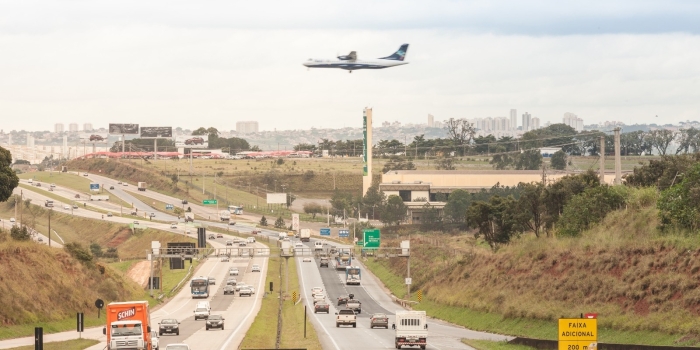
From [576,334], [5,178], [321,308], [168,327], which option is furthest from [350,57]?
[576,334]

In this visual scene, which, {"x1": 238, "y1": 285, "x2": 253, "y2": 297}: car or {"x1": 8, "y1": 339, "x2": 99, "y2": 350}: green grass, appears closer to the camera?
{"x1": 8, "y1": 339, "x2": 99, "y2": 350}: green grass

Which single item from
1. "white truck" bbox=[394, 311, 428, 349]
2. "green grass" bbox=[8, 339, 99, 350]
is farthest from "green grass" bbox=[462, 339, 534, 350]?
"green grass" bbox=[8, 339, 99, 350]

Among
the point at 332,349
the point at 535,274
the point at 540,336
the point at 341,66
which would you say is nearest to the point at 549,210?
the point at 535,274

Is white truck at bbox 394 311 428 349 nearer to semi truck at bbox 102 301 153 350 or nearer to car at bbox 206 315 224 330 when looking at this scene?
semi truck at bbox 102 301 153 350

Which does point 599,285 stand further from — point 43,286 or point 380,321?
point 43,286

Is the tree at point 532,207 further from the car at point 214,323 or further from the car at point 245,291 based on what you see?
the car at point 214,323

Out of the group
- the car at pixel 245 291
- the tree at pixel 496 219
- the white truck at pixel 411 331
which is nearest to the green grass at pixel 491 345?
the white truck at pixel 411 331

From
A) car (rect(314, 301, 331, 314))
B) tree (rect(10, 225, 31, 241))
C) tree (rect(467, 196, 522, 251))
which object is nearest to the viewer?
tree (rect(10, 225, 31, 241))
